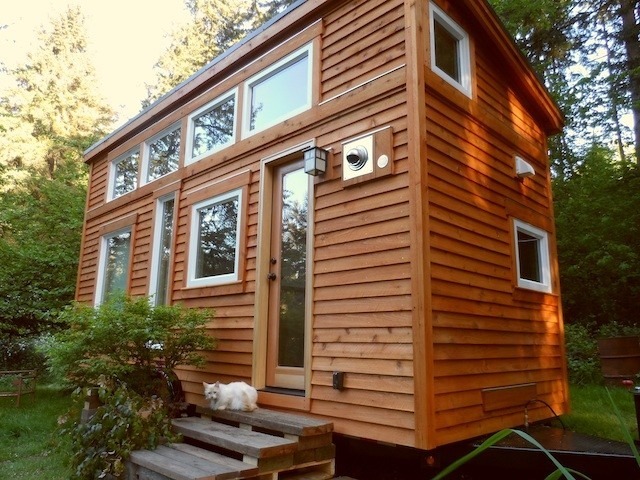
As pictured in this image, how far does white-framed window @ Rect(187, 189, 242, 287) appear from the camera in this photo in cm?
519

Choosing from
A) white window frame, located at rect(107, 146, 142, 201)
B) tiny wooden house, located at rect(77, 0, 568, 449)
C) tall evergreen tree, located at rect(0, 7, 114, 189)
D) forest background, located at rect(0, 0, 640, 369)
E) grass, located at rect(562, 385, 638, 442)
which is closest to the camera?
tiny wooden house, located at rect(77, 0, 568, 449)

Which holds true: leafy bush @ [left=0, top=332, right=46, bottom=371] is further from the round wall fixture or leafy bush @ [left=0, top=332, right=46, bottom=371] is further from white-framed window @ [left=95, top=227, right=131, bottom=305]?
the round wall fixture

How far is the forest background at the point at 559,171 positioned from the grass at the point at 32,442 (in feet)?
7.69

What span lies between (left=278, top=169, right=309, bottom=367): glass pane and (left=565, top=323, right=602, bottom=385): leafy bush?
17.2 ft

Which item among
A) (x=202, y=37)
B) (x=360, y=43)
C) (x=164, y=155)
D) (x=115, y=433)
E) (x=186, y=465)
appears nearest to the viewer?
(x=186, y=465)

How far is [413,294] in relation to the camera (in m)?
3.38

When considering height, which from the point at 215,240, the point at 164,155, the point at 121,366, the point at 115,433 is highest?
the point at 164,155

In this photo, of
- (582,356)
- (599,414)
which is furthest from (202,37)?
(599,414)

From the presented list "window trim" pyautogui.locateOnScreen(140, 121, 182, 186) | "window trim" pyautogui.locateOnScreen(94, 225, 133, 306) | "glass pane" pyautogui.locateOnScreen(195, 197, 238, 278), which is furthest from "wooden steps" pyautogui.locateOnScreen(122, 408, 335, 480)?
"window trim" pyautogui.locateOnScreen(94, 225, 133, 306)

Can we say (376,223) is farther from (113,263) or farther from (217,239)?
(113,263)

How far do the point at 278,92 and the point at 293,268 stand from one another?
198 cm

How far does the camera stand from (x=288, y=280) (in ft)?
15.0

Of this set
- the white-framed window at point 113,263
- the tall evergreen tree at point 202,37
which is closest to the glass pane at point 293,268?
the white-framed window at point 113,263

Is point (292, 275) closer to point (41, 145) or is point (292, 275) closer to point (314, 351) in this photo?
point (314, 351)
